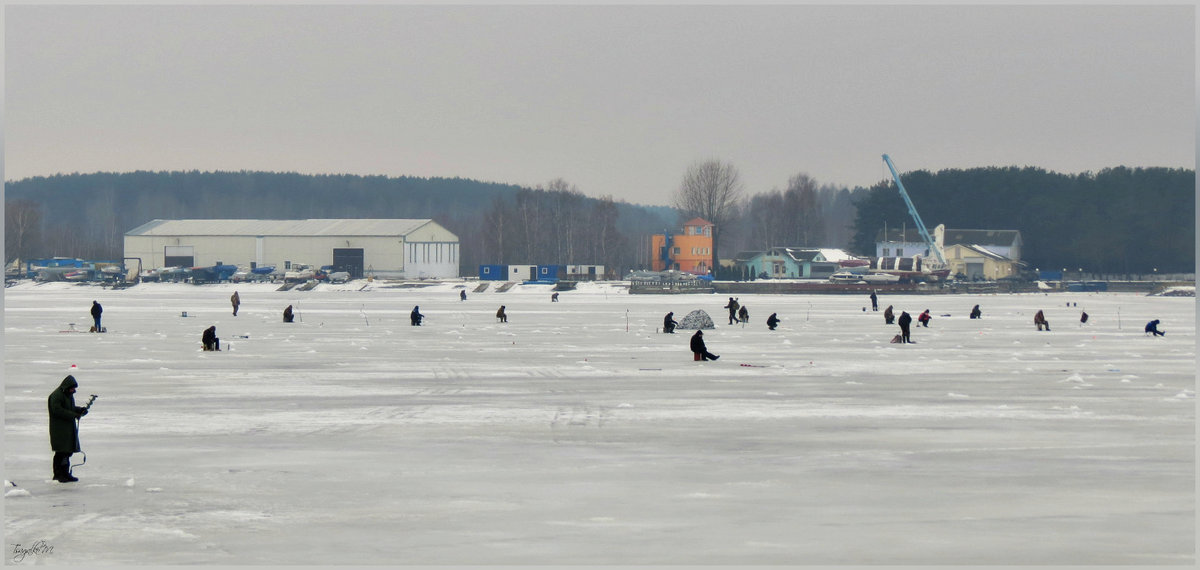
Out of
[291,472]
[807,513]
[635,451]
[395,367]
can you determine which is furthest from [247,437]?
[395,367]

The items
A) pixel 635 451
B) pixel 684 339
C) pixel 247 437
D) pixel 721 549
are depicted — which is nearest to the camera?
pixel 721 549

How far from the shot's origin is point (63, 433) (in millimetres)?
14633

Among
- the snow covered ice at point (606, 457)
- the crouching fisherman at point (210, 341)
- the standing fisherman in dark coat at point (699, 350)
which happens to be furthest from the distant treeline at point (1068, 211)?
the crouching fisherman at point (210, 341)

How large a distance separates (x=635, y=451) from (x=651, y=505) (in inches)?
145

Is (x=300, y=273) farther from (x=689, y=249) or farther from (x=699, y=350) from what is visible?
(x=699, y=350)

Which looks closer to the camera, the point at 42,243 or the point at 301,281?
the point at 301,281

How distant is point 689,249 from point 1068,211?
145 feet

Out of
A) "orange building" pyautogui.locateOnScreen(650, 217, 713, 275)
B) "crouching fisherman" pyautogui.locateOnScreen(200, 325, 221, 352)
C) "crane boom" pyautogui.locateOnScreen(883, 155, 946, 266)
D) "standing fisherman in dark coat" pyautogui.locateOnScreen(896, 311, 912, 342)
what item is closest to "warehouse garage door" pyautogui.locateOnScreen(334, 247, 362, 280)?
"orange building" pyautogui.locateOnScreen(650, 217, 713, 275)

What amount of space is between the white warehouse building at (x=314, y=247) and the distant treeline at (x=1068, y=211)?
177ft

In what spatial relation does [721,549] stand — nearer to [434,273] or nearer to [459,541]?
[459,541]

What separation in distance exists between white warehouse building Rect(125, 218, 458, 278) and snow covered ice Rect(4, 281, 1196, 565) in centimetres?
9558

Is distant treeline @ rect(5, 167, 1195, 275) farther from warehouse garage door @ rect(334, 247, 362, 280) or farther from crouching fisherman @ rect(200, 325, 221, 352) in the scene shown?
crouching fisherman @ rect(200, 325, 221, 352)

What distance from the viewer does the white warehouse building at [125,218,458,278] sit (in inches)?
5167

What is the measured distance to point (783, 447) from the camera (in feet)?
57.9
